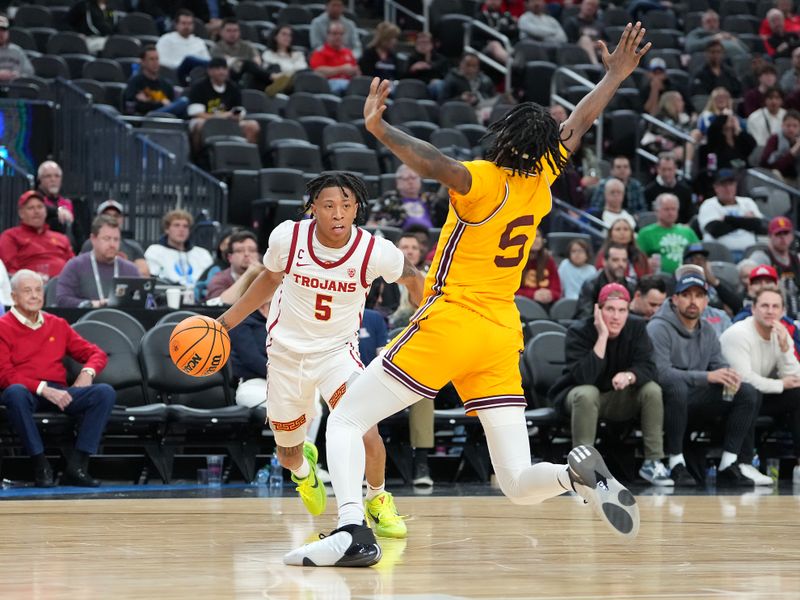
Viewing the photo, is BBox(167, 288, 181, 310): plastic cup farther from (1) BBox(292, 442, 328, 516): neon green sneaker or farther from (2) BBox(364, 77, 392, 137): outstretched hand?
(2) BBox(364, 77, 392, 137): outstretched hand

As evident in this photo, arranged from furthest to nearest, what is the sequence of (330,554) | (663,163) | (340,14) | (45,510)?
(340,14), (663,163), (45,510), (330,554)

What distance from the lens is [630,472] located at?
10.1 meters

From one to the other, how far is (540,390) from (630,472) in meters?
0.90

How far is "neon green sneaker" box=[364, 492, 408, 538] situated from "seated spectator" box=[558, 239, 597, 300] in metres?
6.03

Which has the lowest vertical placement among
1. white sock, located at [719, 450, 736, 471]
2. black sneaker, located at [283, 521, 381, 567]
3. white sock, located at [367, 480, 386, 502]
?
white sock, located at [719, 450, 736, 471]

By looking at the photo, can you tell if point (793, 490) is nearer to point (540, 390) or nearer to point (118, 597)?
point (540, 390)

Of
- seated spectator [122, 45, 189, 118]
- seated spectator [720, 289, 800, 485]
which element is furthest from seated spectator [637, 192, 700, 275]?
seated spectator [122, 45, 189, 118]

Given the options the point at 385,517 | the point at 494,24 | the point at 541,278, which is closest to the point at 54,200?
the point at 541,278

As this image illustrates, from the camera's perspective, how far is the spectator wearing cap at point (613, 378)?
959cm

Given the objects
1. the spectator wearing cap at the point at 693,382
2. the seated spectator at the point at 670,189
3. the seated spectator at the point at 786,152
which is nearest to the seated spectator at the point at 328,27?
the seated spectator at the point at 670,189

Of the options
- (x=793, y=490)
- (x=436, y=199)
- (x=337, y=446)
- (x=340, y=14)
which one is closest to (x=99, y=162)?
(x=436, y=199)

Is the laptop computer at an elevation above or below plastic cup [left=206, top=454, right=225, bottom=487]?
above

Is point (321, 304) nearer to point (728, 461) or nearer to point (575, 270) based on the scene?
point (728, 461)

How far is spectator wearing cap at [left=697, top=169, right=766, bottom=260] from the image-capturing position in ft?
46.0
